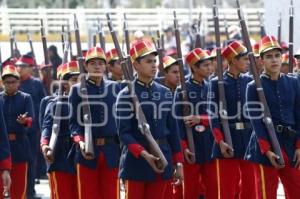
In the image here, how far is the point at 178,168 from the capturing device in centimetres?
1072

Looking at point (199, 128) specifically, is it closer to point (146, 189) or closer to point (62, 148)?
point (62, 148)

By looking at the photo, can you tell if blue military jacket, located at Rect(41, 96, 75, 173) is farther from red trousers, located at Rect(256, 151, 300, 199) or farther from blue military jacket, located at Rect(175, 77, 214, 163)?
red trousers, located at Rect(256, 151, 300, 199)

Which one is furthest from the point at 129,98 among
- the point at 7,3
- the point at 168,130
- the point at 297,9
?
the point at 7,3

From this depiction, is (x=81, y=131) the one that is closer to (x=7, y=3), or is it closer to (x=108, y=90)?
(x=108, y=90)

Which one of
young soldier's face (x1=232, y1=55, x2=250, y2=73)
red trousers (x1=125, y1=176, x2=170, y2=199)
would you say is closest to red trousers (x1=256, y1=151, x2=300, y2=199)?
red trousers (x1=125, y1=176, x2=170, y2=199)

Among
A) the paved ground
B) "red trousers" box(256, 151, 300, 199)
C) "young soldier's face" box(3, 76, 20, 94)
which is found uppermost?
"young soldier's face" box(3, 76, 20, 94)

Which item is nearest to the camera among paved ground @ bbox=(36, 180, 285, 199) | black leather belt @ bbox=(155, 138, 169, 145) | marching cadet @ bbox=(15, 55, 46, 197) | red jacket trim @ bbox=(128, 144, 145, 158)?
red jacket trim @ bbox=(128, 144, 145, 158)

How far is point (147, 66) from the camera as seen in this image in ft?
35.1

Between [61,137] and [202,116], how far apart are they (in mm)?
1659

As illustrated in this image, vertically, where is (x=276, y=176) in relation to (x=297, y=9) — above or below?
below

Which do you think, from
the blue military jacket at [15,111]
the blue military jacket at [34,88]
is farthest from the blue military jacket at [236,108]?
the blue military jacket at [34,88]

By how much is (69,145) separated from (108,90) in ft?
3.08

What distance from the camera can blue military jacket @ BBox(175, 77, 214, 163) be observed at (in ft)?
41.3

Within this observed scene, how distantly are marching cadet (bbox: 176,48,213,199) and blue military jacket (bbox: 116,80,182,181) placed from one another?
1691 millimetres
